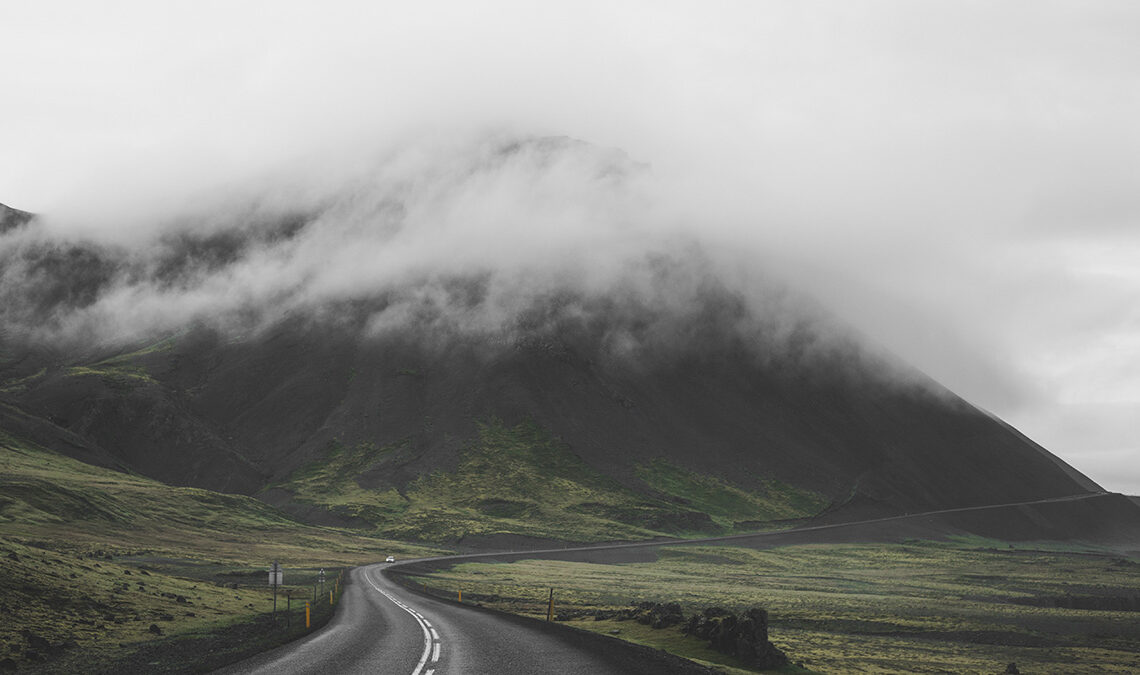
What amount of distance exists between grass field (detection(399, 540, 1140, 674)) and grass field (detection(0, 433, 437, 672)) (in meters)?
19.3

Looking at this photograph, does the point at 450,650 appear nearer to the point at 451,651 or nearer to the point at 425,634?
the point at 451,651

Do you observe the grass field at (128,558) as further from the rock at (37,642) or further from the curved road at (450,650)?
the curved road at (450,650)

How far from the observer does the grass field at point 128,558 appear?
31250 millimetres

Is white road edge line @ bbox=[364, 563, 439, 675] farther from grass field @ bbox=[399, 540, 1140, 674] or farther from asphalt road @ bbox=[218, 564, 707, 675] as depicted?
grass field @ bbox=[399, 540, 1140, 674]

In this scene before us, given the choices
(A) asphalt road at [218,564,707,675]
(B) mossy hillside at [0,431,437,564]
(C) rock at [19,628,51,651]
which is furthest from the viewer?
(B) mossy hillside at [0,431,437,564]

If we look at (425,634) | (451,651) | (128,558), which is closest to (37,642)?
(425,634)

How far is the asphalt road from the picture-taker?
2156cm

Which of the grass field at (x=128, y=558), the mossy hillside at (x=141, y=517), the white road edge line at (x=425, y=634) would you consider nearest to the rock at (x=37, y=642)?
the grass field at (x=128, y=558)

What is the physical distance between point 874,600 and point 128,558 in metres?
85.9

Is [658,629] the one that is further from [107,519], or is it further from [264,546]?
[107,519]

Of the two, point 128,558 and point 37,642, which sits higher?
point 37,642

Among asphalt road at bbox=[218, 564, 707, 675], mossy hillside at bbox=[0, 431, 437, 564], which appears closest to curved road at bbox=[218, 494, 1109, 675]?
asphalt road at bbox=[218, 564, 707, 675]

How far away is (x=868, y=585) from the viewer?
11062 cm

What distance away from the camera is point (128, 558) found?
294 feet
